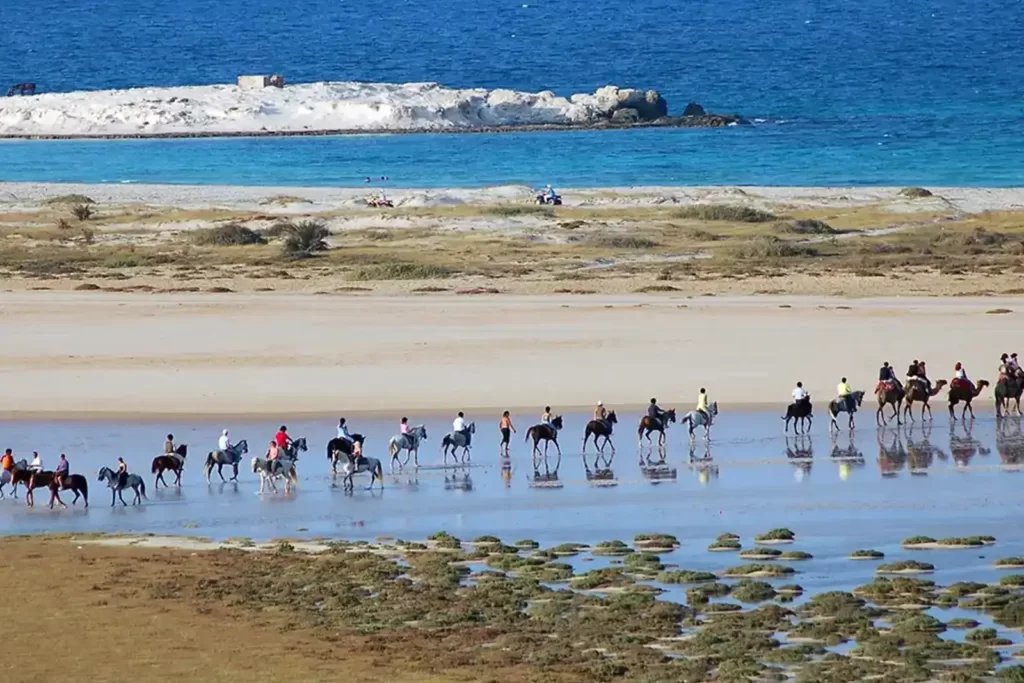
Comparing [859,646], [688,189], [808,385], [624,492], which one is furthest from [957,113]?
[859,646]

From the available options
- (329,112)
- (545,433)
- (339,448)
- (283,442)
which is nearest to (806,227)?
(545,433)

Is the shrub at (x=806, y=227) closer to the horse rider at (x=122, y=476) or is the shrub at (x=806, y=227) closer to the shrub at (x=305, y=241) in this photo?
the shrub at (x=305, y=241)

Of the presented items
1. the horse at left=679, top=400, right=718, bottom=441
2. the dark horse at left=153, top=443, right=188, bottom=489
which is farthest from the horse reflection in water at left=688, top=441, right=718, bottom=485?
the dark horse at left=153, top=443, right=188, bottom=489

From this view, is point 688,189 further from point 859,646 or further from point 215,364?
point 859,646

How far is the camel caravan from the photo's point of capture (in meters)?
35.5

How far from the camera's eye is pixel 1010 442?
3481 centimetres

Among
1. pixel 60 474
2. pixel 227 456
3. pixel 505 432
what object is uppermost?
pixel 505 432

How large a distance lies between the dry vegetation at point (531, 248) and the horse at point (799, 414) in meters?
19.9

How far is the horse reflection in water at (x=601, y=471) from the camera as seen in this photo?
1243 inches

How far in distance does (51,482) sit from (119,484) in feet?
3.69

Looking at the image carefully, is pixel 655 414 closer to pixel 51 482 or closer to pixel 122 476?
pixel 122 476

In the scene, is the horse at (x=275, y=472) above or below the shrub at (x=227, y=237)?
below

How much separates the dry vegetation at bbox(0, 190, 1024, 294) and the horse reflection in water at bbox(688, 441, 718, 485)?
21.9 m

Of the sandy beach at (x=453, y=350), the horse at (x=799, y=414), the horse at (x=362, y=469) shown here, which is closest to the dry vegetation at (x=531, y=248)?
the sandy beach at (x=453, y=350)
